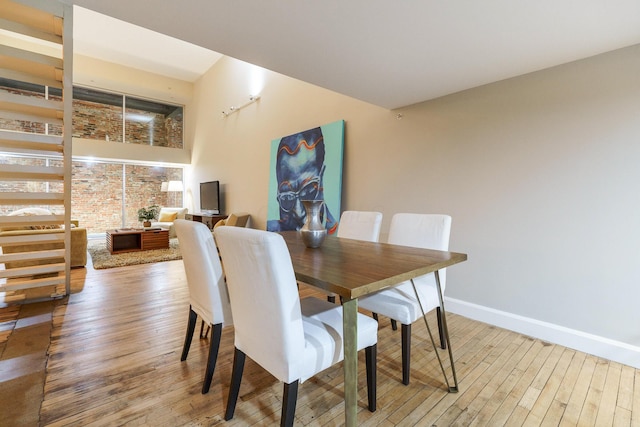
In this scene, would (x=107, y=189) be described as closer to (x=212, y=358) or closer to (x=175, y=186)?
(x=175, y=186)

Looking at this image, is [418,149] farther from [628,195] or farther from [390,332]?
[390,332]

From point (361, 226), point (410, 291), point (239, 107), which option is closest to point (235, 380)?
point (410, 291)

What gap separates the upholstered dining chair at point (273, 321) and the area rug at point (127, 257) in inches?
160

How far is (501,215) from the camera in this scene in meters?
2.48

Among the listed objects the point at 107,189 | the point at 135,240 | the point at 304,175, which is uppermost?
the point at 304,175

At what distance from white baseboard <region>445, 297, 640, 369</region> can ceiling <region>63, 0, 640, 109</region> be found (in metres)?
1.96

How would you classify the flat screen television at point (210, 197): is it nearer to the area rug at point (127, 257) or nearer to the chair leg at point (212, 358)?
the area rug at point (127, 257)

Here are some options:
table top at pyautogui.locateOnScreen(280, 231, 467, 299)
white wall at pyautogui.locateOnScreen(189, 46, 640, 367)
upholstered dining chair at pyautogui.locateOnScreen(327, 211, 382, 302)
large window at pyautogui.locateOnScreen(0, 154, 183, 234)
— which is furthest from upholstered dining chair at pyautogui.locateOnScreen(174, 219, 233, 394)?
large window at pyautogui.locateOnScreen(0, 154, 183, 234)

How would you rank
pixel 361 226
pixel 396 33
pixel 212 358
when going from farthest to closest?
pixel 361 226 < pixel 396 33 < pixel 212 358

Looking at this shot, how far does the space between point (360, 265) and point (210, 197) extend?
237 inches

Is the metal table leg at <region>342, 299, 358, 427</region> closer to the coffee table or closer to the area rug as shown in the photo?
the area rug

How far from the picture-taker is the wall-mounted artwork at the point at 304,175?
373 cm

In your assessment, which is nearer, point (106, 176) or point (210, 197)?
point (210, 197)

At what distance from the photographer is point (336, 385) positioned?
1.67 m
